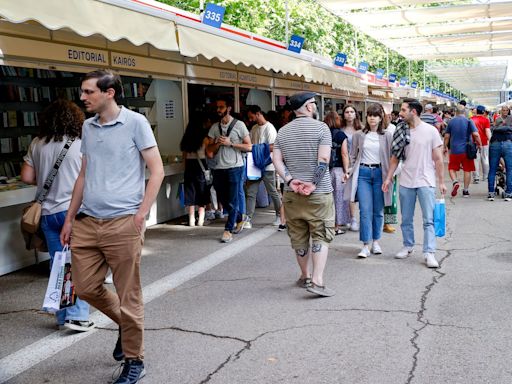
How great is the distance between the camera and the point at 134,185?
158 inches

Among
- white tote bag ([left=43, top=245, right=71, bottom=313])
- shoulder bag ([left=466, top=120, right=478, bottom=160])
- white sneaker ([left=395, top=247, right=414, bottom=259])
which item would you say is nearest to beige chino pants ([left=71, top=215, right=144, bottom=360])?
white tote bag ([left=43, top=245, right=71, bottom=313])

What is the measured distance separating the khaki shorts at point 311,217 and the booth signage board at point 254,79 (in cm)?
713

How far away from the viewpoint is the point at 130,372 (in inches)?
157

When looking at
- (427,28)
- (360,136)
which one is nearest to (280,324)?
(360,136)

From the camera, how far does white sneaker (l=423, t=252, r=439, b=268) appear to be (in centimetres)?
705

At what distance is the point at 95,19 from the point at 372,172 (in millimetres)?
3456

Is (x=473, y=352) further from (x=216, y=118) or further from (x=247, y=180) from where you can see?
(x=216, y=118)

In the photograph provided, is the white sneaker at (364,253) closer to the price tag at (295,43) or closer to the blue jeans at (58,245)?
the blue jeans at (58,245)

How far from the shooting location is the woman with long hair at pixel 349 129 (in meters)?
9.14

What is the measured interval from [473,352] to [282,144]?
2503 mm

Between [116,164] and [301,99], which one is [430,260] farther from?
[116,164]

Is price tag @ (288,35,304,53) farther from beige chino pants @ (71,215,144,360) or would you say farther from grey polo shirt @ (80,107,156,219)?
beige chino pants @ (71,215,144,360)

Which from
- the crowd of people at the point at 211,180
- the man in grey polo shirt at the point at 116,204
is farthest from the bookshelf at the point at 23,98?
the man in grey polo shirt at the point at 116,204

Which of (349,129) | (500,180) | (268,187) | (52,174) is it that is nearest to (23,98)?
(268,187)
